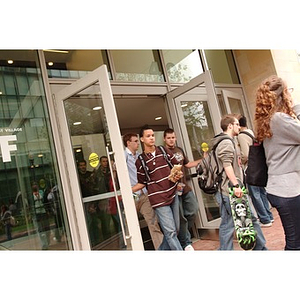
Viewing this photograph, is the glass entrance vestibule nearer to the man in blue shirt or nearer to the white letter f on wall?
the white letter f on wall

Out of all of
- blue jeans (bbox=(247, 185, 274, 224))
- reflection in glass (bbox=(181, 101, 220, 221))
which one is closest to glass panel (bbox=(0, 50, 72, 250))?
reflection in glass (bbox=(181, 101, 220, 221))

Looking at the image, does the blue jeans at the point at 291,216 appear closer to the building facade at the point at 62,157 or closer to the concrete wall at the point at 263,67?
the building facade at the point at 62,157

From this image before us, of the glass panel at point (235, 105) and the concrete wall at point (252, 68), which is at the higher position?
the concrete wall at point (252, 68)

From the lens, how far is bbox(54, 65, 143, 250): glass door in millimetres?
3053

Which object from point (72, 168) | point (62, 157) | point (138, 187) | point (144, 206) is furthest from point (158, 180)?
point (62, 157)

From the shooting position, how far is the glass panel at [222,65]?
213 inches

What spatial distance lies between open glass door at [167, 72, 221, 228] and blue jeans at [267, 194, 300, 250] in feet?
7.57

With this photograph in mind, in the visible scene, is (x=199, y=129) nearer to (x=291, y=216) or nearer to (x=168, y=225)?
(x=168, y=225)

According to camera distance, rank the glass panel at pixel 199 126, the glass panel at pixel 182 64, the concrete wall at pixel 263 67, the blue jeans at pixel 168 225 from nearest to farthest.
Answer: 1. the blue jeans at pixel 168 225
2. the glass panel at pixel 199 126
3. the glass panel at pixel 182 64
4. the concrete wall at pixel 263 67

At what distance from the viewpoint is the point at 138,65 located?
454 centimetres

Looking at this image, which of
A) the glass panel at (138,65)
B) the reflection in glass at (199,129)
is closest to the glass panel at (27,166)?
the glass panel at (138,65)

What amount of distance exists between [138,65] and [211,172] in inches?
81.2

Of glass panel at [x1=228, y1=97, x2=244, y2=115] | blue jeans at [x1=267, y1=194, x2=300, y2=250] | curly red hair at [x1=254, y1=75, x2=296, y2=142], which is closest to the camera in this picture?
blue jeans at [x1=267, y1=194, x2=300, y2=250]

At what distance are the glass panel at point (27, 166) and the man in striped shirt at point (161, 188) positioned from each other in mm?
866
